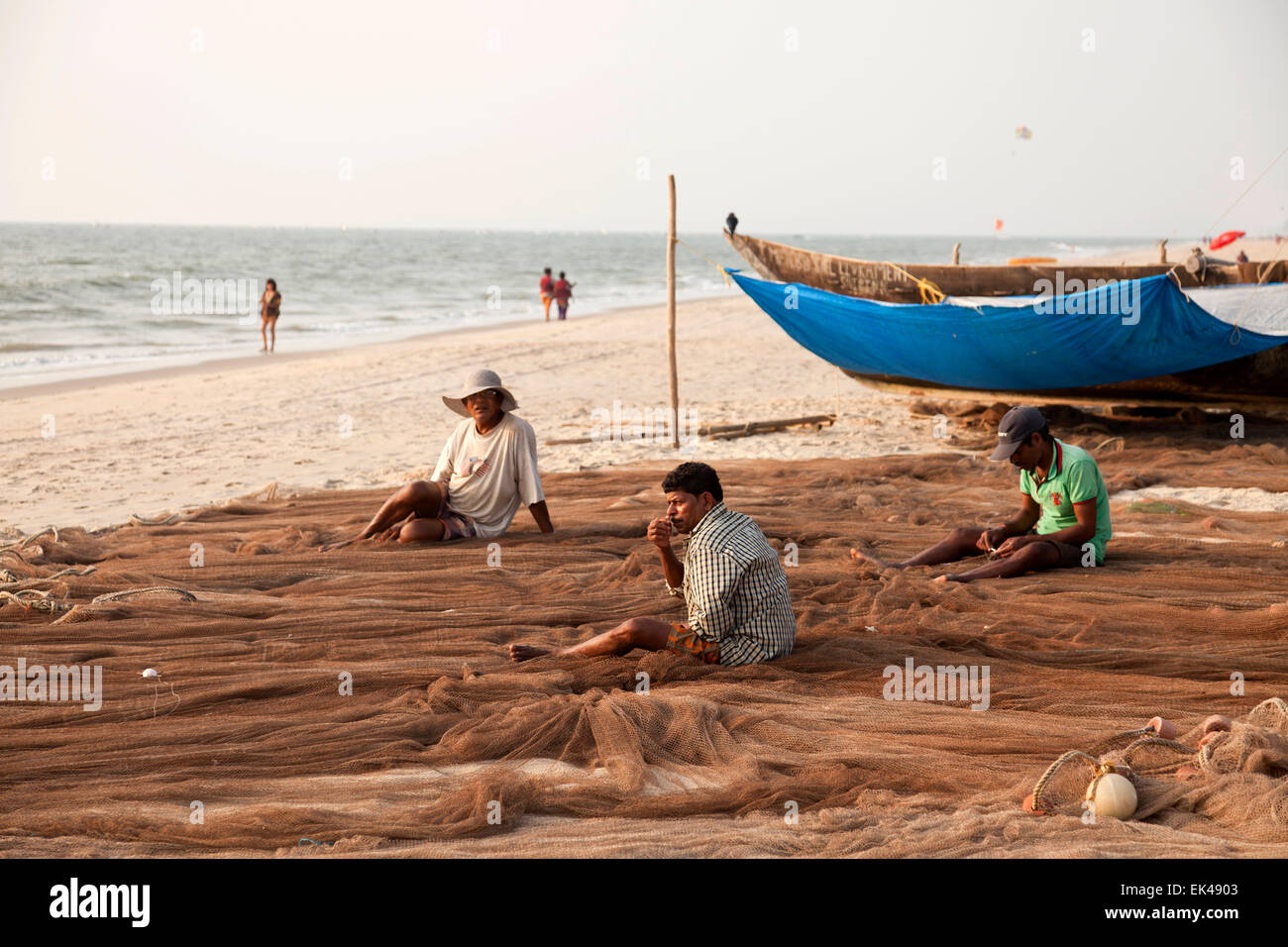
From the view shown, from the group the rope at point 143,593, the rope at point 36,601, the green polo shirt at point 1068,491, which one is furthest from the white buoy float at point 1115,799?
the rope at point 36,601

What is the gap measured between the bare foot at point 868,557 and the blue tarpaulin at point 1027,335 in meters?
3.68

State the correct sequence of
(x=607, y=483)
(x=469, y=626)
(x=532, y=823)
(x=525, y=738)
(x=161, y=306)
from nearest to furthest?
(x=532, y=823) < (x=525, y=738) < (x=469, y=626) < (x=607, y=483) < (x=161, y=306)

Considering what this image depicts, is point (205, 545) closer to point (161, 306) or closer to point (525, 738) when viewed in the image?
point (525, 738)

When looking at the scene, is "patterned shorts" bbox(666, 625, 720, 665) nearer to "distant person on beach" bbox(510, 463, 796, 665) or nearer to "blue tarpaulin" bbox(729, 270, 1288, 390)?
"distant person on beach" bbox(510, 463, 796, 665)

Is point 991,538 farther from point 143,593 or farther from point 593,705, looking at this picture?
point 143,593

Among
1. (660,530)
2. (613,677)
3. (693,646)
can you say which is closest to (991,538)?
(693,646)

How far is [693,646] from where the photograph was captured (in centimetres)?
421

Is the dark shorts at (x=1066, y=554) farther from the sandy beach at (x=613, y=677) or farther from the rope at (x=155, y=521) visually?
the rope at (x=155, y=521)

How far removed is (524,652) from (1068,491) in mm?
2954

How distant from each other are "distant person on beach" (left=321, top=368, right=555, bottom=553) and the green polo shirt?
2678 millimetres

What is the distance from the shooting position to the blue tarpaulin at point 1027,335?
27.6ft
